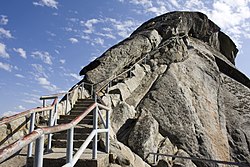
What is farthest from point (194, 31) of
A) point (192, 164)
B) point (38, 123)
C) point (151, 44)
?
point (38, 123)

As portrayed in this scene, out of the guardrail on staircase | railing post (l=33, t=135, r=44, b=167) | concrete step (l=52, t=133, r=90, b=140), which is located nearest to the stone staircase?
concrete step (l=52, t=133, r=90, b=140)

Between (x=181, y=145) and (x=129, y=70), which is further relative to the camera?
(x=129, y=70)

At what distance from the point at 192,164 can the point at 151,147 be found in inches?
82.0

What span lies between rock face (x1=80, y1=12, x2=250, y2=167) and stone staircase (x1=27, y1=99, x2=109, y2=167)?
1224 millimetres

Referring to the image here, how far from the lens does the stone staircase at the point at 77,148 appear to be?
532 centimetres

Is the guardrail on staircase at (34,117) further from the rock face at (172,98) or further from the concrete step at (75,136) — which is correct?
the rock face at (172,98)

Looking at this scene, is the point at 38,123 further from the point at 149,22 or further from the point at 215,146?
the point at 149,22

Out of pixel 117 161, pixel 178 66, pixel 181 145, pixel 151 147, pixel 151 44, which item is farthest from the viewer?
pixel 151 44

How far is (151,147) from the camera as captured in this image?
1144 cm

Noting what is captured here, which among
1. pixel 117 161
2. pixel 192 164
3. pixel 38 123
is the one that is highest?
pixel 38 123

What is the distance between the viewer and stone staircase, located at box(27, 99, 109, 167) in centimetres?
532

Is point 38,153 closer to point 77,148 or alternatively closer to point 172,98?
point 77,148

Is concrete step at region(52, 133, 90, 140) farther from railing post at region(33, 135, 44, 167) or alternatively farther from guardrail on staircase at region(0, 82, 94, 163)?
railing post at region(33, 135, 44, 167)

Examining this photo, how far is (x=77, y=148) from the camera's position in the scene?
7473mm
